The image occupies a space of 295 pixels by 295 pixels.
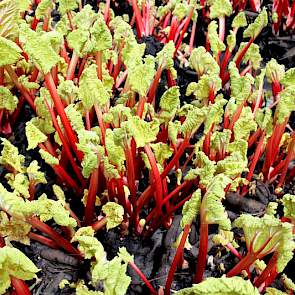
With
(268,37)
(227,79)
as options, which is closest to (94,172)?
(227,79)

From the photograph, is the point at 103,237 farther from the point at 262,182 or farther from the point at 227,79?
the point at 227,79

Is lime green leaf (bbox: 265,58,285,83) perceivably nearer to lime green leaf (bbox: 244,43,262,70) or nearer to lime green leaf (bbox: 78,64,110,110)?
lime green leaf (bbox: 244,43,262,70)

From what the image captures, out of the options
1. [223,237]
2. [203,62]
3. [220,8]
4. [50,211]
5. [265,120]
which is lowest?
[223,237]

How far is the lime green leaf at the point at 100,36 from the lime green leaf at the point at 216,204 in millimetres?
548

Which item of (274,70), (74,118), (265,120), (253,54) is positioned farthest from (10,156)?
(253,54)

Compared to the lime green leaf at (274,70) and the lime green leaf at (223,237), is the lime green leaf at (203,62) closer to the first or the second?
the lime green leaf at (274,70)

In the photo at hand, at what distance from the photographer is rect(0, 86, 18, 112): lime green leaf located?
136 centimetres

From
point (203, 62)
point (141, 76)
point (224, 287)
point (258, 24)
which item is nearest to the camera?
point (224, 287)

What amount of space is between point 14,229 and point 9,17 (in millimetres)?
625

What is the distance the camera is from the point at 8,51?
1.18 metres

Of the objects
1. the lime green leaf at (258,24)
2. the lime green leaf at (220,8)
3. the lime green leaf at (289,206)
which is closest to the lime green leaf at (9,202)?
the lime green leaf at (289,206)

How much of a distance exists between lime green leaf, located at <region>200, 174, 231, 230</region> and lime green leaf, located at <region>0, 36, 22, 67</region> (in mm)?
594

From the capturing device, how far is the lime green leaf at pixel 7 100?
1.36 meters

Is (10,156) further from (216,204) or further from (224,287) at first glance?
(224,287)
